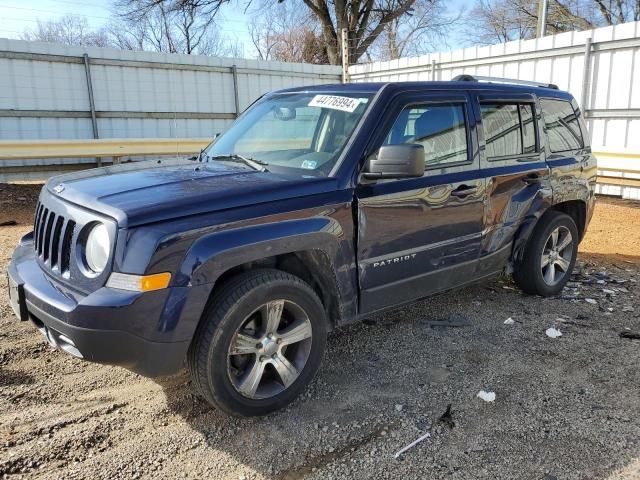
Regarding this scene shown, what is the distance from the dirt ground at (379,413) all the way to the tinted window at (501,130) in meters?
1.47

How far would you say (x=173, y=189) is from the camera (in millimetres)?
2967

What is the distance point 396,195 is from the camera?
3533mm

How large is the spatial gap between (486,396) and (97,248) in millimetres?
2486

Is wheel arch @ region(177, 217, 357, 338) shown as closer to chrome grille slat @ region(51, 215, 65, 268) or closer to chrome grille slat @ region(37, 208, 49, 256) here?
chrome grille slat @ region(51, 215, 65, 268)

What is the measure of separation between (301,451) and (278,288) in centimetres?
88

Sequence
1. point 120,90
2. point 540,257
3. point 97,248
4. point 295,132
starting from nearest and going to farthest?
point 97,248 < point 295,132 < point 540,257 < point 120,90

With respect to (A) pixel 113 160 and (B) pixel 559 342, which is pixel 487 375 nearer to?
(B) pixel 559 342

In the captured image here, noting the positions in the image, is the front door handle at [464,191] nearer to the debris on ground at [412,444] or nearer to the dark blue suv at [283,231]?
the dark blue suv at [283,231]

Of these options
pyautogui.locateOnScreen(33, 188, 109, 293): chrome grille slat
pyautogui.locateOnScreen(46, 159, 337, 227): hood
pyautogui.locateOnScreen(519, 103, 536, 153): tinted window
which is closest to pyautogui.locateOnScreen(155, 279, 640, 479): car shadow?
pyautogui.locateOnScreen(33, 188, 109, 293): chrome grille slat

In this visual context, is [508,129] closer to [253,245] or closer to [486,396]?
[486,396]

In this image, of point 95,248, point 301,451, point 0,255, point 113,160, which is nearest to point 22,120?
point 113,160

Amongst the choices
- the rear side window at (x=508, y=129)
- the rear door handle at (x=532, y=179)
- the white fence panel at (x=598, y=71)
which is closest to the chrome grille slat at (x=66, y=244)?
the rear side window at (x=508, y=129)

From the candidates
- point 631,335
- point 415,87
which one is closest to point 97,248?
point 415,87

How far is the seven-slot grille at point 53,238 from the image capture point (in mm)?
2877
